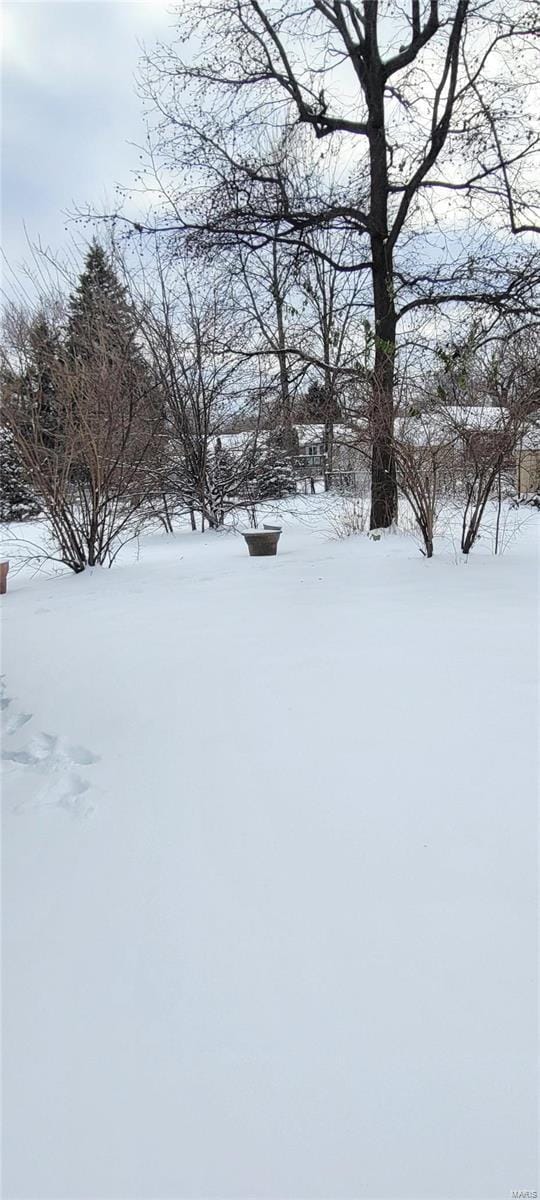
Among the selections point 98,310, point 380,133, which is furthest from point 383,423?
point 98,310

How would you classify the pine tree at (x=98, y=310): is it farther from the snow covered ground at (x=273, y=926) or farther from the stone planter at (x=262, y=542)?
the snow covered ground at (x=273, y=926)

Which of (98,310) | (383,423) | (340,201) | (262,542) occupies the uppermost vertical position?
(340,201)

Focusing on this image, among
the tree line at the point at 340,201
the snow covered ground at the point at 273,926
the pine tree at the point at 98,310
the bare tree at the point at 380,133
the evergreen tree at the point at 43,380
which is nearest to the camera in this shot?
the snow covered ground at the point at 273,926

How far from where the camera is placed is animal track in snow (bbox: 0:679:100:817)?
6.09ft

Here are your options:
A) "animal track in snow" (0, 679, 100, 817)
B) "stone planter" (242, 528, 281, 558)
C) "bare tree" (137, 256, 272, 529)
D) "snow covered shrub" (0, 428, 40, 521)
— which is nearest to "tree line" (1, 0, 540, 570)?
"bare tree" (137, 256, 272, 529)

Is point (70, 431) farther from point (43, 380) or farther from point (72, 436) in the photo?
point (43, 380)

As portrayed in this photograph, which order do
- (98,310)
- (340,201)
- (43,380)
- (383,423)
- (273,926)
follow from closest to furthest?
1. (273,926)
2. (383,423)
3. (43,380)
4. (340,201)
5. (98,310)

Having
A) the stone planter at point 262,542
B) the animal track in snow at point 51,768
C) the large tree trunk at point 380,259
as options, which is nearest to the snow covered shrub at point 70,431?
the stone planter at point 262,542

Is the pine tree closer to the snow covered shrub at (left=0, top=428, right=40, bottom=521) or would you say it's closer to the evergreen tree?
the evergreen tree

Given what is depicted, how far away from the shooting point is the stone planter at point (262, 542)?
6172mm

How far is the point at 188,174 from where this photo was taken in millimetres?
7688

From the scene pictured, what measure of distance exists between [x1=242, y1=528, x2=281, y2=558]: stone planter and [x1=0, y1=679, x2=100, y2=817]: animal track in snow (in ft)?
13.2

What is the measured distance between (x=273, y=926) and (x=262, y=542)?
5019 millimetres

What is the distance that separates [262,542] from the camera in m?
6.22
